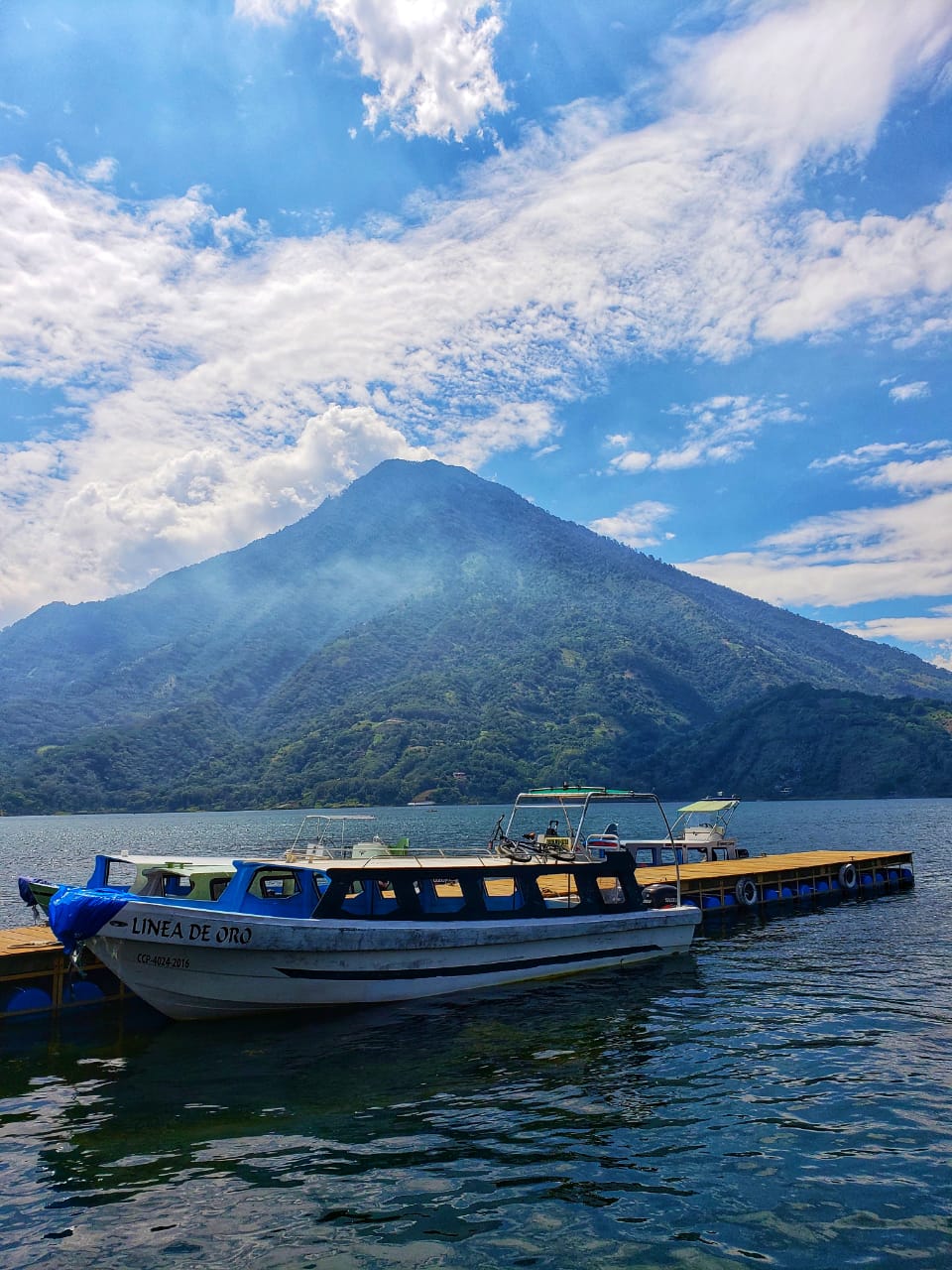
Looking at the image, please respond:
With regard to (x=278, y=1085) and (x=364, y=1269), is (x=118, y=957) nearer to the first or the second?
(x=278, y=1085)

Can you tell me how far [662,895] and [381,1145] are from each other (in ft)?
58.4

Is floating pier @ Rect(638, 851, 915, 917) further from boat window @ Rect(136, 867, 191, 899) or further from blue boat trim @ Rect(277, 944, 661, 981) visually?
boat window @ Rect(136, 867, 191, 899)

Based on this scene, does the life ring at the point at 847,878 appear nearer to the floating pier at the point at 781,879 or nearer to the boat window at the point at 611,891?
the floating pier at the point at 781,879

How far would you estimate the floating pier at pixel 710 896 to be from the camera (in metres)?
21.2

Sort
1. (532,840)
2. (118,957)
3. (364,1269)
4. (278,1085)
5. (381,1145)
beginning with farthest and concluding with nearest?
(532,840) → (118,957) → (278,1085) → (381,1145) → (364,1269)

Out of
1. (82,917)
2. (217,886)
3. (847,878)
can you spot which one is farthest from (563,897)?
(847,878)

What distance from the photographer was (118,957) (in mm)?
19797

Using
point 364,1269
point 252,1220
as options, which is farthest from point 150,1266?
point 364,1269

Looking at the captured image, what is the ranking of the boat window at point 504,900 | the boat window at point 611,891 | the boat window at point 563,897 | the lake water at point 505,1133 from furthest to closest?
the boat window at point 611,891
the boat window at point 563,897
the boat window at point 504,900
the lake water at point 505,1133

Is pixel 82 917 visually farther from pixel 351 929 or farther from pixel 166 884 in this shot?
pixel 351 929

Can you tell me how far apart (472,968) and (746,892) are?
2267cm

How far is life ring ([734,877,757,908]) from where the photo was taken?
1619 inches

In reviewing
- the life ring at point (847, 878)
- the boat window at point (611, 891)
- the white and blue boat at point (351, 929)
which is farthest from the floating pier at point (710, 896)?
the boat window at point (611, 891)

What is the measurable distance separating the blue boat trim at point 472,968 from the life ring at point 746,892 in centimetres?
1502
